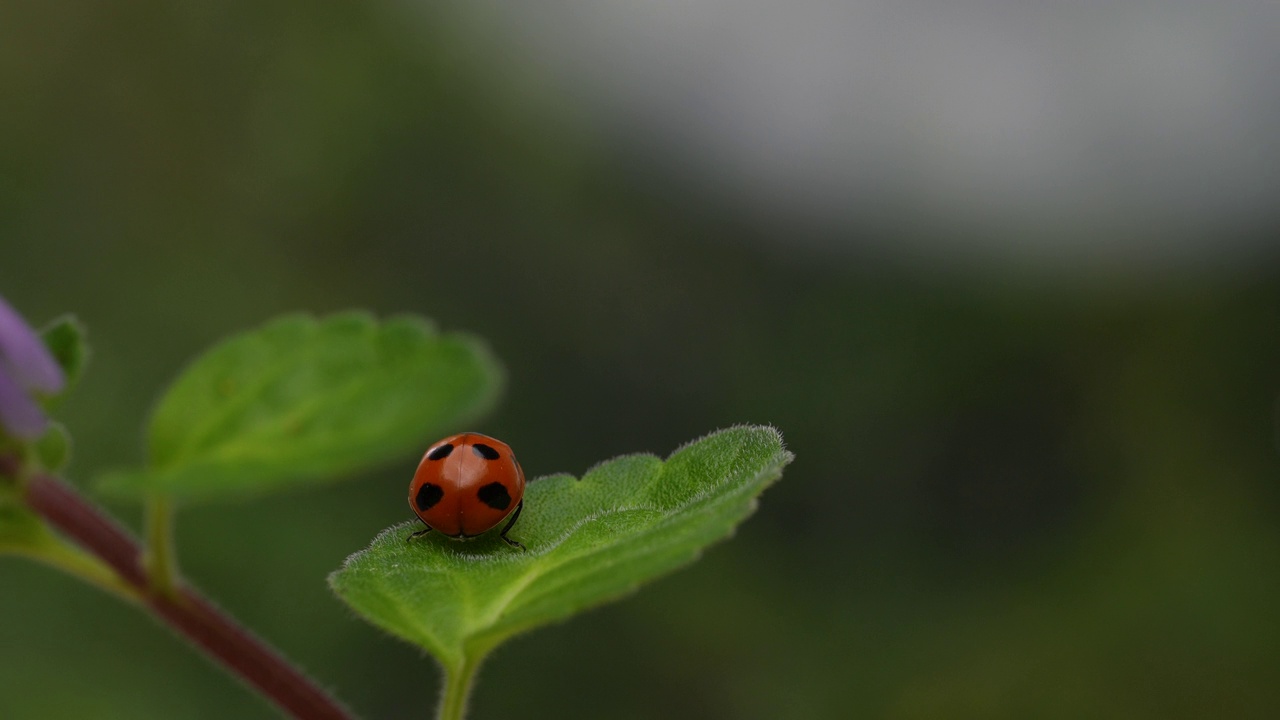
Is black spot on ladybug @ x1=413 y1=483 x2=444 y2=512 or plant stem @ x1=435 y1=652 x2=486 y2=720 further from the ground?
black spot on ladybug @ x1=413 y1=483 x2=444 y2=512

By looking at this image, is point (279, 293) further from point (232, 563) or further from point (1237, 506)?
point (1237, 506)

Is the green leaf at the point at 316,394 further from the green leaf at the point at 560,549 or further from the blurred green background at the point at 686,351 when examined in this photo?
the blurred green background at the point at 686,351

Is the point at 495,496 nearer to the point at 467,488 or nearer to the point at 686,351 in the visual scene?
the point at 467,488

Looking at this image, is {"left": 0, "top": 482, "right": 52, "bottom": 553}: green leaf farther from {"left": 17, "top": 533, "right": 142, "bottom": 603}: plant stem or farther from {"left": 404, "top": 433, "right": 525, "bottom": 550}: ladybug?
{"left": 404, "top": 433, "right": 525, "bottom": 550}: ladybug

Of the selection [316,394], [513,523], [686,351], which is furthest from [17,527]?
[686,351]

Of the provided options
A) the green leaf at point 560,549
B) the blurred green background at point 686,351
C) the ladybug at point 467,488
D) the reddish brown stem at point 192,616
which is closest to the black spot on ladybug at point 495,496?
the ladybug at point 467,488

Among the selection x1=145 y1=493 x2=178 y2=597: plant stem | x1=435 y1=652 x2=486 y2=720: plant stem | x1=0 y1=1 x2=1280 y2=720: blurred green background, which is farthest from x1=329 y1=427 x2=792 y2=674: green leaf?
x1=0 y1=1 x2=1280 y2=720: blurred green background
